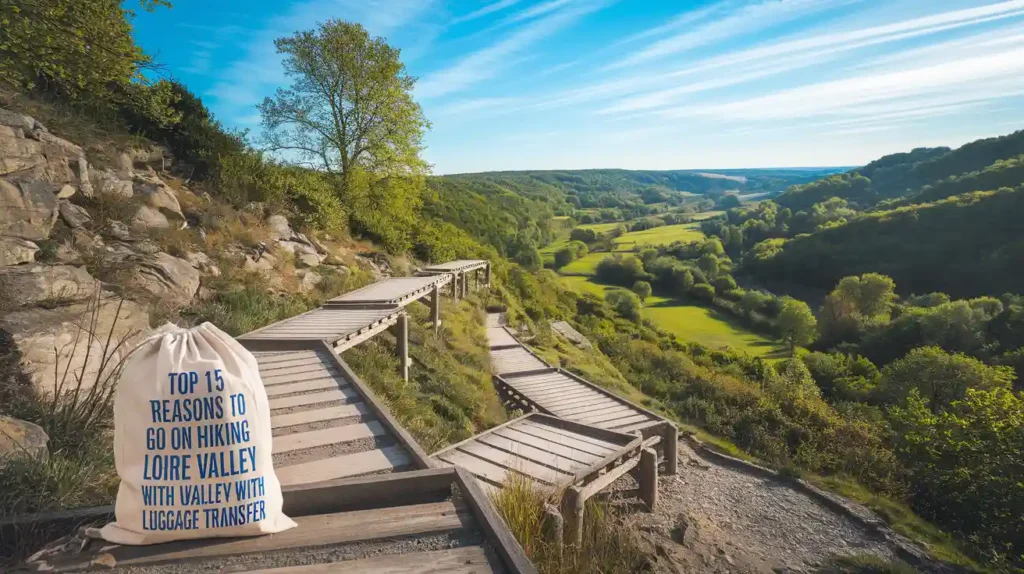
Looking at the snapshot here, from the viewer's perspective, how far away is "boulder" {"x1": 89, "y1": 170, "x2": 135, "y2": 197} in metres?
9.12

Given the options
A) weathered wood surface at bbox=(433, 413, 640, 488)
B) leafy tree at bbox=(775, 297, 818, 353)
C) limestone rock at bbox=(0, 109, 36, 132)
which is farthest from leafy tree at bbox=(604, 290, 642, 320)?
limestone rock at bbox=(0, 109, 36, 132)

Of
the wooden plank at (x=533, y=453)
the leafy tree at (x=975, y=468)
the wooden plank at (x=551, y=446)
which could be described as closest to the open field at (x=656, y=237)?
the leafy tree at (x=975, y=468)

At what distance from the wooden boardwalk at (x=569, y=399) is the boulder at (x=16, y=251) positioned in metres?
9.13

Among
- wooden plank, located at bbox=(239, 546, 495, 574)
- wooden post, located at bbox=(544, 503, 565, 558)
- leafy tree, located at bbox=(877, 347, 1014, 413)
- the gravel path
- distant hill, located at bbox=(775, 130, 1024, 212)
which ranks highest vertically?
distant hill, located at bbox=(775, 130, 1024, 212)

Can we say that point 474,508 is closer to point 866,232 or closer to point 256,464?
point 256,464

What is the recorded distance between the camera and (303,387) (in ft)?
16.1

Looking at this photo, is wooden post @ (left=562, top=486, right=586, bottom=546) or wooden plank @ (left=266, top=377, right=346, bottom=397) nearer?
wooden plank @ (left=266, top=377, right=346, bottom=397)

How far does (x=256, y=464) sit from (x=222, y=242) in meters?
10.7

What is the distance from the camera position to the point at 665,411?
18.2 metres

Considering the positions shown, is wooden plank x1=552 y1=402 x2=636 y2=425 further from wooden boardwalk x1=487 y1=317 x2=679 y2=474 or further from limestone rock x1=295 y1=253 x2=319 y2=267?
limestone rock x1=295 y1=253 x2=319 y2=267

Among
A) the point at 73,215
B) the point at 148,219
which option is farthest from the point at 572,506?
the point at 148,219

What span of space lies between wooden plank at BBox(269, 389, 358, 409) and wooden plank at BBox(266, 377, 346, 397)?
0.14 meters

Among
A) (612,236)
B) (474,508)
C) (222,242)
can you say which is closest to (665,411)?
(222,242)

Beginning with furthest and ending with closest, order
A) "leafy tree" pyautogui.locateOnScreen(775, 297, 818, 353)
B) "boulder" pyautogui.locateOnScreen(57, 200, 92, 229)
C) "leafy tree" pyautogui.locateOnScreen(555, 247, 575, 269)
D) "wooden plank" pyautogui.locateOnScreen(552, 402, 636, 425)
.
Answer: "leafy tree" pyautogui.locateOnScreen(555, 247, 575, 269) → "leafy tree" pyautogui.locateOnScreen(775, 297, 818, 353) → "wooden plank" pyautogui.locateOnScreen(552, 402, 636, 425) → "boulder" pyautogui.locateOnScreen(57, 200, 92, 229)
